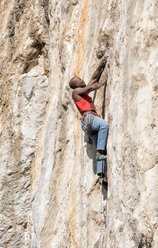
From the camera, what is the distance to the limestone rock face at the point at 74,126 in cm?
570

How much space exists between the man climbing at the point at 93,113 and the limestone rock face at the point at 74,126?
157 mm

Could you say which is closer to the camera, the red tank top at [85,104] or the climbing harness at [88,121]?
the climbing harness at [88,121]

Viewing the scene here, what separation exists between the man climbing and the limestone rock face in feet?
0.52

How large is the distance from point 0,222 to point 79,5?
22.3 ft

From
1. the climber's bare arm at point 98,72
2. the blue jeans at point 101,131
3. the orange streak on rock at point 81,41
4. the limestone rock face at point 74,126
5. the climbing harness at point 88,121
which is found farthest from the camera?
the orange streak on rock at point 81,41

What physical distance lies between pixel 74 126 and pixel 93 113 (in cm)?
187

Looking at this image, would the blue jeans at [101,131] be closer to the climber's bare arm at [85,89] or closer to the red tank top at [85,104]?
the red tank top at [85,104]

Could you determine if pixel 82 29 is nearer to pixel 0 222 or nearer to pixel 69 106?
pixel 69 106

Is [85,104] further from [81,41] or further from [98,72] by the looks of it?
[81,41]

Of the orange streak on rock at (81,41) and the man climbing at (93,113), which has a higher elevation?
the orange streak on rock at (81,41)

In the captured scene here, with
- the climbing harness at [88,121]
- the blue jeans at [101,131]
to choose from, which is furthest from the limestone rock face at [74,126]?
the climbing harness at [88,121]

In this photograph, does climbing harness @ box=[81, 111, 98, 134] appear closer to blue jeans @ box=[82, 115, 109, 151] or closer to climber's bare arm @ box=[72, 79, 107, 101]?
blue jeans @ box=[82, 115, 109, 151]

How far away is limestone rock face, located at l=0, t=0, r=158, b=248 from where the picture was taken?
570 centimetres

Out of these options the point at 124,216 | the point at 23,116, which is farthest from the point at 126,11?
the point at 23,116
